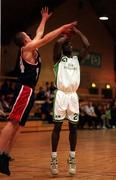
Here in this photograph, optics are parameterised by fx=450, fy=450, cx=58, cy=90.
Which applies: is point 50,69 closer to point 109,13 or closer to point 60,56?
point 109,13

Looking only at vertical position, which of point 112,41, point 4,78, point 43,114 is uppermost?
point 112,41

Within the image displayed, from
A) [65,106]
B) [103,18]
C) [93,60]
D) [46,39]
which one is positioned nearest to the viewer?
[46,39]

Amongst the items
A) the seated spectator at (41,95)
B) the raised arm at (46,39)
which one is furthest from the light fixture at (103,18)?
the raised arm at (46,39)

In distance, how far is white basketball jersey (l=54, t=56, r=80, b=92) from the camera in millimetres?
5133

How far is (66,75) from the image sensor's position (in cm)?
515

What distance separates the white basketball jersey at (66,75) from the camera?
16.8 feet

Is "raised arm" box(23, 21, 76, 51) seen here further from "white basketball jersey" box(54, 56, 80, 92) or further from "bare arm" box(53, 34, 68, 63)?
"white basketball jersey" box(54, 56, 80, 92)

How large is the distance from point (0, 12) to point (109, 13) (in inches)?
298

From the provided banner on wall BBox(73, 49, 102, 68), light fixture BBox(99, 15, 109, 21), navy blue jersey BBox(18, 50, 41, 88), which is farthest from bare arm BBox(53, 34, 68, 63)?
light fixture BBox(99, 15, 109, 21)

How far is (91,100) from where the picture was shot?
71.9 feet

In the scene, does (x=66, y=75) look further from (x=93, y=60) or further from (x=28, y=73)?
(x=93, y=60)

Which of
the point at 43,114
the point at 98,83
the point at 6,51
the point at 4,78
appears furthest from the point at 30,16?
the point at 98,83

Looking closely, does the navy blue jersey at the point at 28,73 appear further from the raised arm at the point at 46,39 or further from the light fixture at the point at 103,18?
the light fixture at the point at 103,18

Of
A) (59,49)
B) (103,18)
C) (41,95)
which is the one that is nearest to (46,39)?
(59,49)
